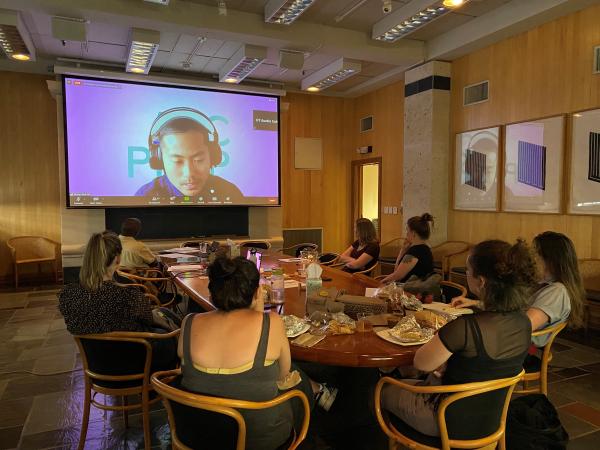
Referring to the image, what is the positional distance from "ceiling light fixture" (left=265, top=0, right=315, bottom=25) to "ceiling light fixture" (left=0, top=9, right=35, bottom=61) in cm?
Answer: 261

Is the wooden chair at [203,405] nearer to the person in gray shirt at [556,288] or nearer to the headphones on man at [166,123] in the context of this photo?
the person in gray shirt at [556,288]

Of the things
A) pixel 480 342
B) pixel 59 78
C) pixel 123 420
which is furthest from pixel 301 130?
pixel 480 342

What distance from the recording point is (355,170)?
8922 mm

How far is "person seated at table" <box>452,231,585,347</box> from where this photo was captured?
240cm

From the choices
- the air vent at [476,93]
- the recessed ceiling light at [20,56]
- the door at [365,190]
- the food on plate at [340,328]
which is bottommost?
the food on plate at [340,328]

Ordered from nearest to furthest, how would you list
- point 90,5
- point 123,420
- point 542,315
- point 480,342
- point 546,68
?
point 480,342 → point 542,315 → point 123,420 → point 90,5 → point 546,68

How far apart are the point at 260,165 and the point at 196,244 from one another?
1945 mm

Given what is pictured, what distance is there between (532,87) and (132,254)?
4.92 m

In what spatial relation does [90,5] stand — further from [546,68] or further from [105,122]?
[546,68]

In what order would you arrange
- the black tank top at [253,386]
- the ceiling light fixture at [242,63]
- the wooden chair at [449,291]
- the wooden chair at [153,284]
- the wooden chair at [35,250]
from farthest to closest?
the wooden chair at [35,250] → the ceiling light fixture at [242,63] → the wooden chair at [153,284] → the wooden chair at [449,291] → the black tank top at [253,386]

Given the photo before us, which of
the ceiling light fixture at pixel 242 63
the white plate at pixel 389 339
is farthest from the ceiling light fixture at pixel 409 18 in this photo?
the white plate at pixel 389 339

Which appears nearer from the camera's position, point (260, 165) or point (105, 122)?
point (105, 122)

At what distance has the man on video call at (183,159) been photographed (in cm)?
709

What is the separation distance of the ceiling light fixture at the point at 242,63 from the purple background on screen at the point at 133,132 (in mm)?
468
